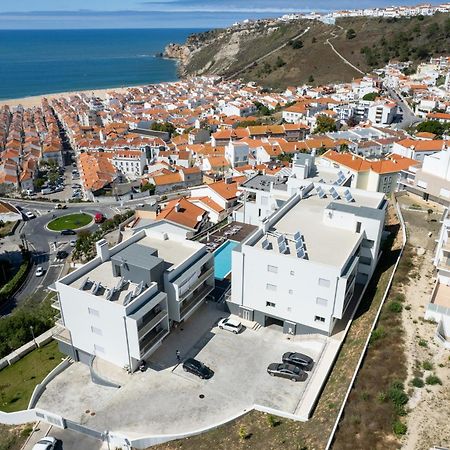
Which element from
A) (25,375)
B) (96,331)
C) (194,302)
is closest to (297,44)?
(194,302)

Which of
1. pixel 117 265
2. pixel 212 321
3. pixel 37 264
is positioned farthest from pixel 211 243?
pixel 37 264

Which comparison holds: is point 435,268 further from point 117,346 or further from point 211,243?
point 117,346

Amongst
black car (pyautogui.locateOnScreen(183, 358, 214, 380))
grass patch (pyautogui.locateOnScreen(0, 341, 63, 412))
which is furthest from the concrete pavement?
black car (pyautogui.locateOnScreen(183, 358, 214, 380))

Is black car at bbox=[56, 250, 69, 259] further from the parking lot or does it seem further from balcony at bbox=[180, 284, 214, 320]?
balcony at bbox=[180, 284, 214, 320]

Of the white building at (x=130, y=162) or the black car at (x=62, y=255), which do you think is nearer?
the black car at (x=62, y=255)

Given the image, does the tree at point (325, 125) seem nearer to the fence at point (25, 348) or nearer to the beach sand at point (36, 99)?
the fence at point (25, 348)

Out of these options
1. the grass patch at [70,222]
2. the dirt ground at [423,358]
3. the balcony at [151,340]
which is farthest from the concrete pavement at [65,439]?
the grass patch at [70,222]

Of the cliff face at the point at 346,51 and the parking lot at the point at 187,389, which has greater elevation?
the cliff face at the point at 346,51
